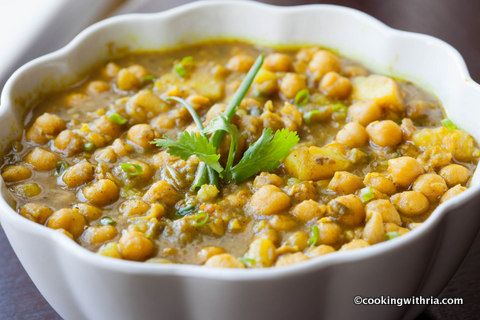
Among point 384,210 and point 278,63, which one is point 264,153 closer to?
point 384,210

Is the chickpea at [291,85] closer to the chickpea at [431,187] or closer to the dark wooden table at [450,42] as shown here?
the chickpea at [431,187]

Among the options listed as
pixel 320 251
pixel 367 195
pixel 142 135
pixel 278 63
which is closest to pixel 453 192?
pixel 367 195

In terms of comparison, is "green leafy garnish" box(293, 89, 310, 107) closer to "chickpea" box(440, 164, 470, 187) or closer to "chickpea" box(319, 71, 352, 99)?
"chickpea" box(319, 71, 352, 99)

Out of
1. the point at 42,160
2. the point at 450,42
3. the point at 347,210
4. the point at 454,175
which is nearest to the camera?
the point at 347,210

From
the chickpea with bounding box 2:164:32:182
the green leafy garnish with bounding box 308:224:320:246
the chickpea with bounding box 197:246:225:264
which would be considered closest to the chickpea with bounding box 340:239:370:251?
the green leafy garnish with bounding box 308:224:320:246

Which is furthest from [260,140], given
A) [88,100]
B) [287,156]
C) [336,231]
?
[88,100]

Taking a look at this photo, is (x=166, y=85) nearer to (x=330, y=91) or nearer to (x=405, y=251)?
(x=330, y=91)

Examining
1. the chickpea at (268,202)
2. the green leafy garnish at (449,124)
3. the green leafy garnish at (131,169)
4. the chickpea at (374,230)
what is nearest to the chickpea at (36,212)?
the green leafy garnish at (131,169)
